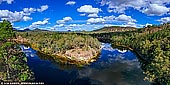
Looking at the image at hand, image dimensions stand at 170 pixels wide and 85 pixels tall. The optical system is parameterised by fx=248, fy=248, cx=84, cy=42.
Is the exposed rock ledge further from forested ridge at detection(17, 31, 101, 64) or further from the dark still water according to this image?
the dark still water

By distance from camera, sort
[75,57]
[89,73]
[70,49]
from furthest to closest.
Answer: [70,49], [75,57], [89,73]

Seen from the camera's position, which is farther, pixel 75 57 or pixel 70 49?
pixel 70 49

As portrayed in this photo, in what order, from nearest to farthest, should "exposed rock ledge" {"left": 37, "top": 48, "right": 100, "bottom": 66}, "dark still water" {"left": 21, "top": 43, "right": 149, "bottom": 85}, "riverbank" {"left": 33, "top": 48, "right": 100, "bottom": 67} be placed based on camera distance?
"dark still water" {"left": 21, "top": 43, "right": 149, "bottom": 85} < "riverbank" {"left": 33, "top": 48, "right": 100, "bottom": 67} < "exposed rock ledge" {"left": 37, "top": 48, "right": 100, "bottom": 66}

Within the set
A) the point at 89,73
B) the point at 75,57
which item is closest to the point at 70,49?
the point at 75,57

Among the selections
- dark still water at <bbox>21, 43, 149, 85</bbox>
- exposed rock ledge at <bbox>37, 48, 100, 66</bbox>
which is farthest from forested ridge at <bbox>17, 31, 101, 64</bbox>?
dark still water at <bbox>21, 43, 149, 85</bbox>

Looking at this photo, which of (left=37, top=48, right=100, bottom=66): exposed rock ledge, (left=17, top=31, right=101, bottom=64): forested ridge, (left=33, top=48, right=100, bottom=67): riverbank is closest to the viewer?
(left=33, top=48, right=100, bottom=67): riverbank

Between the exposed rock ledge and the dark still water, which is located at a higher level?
the exposed rock ledge

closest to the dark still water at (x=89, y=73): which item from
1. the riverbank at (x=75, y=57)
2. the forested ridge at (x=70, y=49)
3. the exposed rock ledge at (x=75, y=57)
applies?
the riverbank at (x=75, y=57)

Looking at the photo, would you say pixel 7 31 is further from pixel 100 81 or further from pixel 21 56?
pixel 100 81

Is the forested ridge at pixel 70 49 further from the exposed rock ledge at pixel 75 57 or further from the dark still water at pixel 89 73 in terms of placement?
the dark still water at pixel 89 73

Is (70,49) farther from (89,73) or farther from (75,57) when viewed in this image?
(89,73)

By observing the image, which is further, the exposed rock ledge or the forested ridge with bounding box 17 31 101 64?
the forested ridge with bounding box 17 31 101 64

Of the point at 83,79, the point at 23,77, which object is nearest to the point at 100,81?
the point at 83,79

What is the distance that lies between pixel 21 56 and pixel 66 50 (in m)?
72.1
